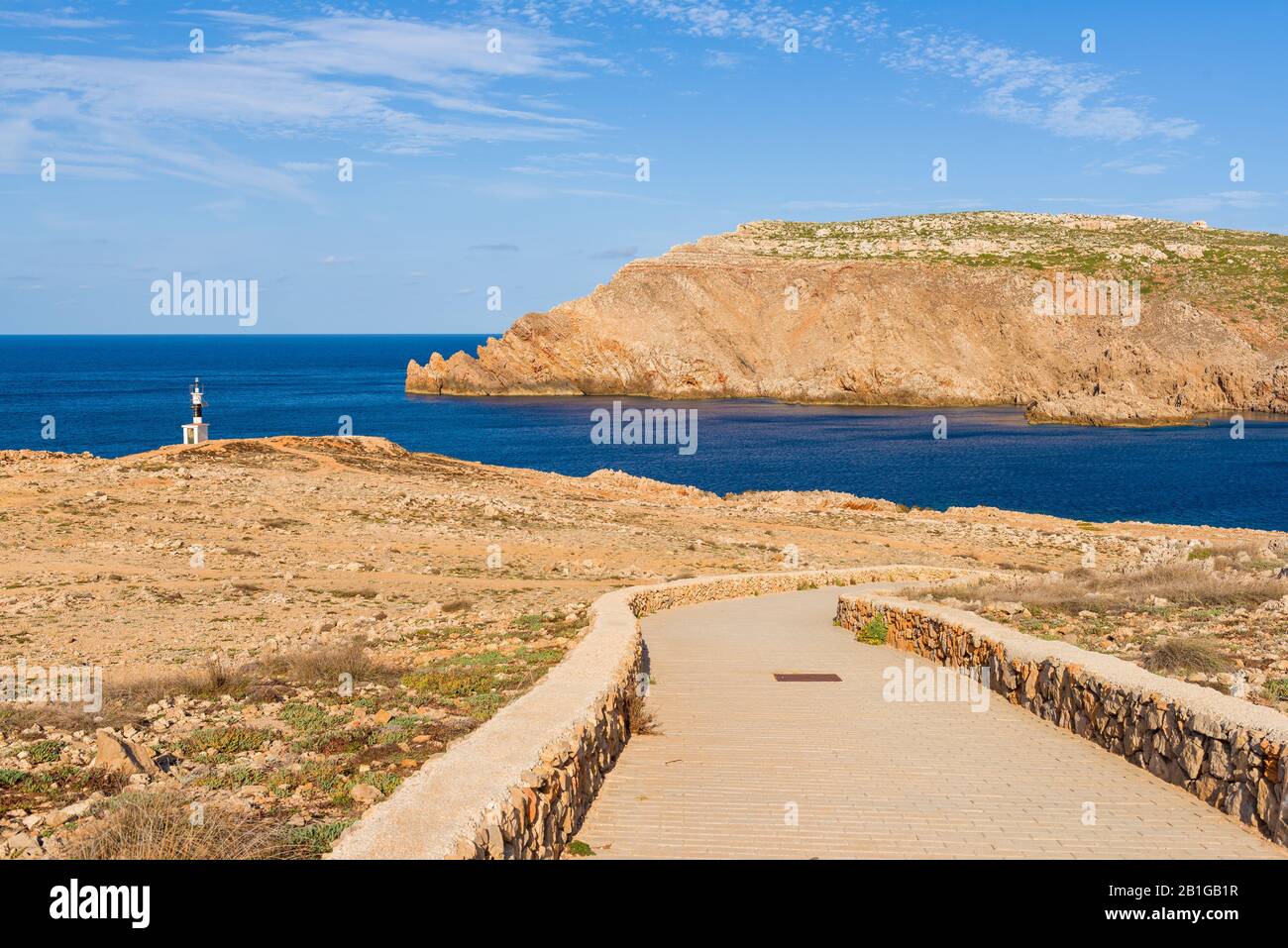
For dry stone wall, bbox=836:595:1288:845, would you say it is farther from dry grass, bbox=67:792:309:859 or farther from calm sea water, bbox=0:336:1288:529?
calm sea water, bbox=0:336:1288:529

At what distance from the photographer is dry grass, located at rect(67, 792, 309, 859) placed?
5969 millimetres

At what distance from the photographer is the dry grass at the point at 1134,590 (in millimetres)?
15828

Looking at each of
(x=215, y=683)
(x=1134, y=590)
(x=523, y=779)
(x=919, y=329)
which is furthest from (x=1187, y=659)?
(x=919, y=329)

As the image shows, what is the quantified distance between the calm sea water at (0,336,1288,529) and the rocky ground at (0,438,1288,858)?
15479mm

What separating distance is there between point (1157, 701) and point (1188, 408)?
11030 centimetres

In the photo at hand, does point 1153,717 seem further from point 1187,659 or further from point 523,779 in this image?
point 523,779

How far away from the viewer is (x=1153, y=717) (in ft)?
28.8

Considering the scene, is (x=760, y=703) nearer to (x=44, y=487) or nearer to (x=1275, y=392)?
(x=44, y=487)

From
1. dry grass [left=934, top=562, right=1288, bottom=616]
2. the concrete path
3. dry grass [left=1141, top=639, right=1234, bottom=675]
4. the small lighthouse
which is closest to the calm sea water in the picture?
the small lighthouse

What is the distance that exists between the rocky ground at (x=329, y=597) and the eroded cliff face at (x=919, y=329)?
75.7 meters

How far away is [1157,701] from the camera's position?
344 inches

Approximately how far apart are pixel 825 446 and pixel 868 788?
2925 inches

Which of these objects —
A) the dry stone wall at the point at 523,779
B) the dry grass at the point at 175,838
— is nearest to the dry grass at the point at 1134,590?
the dry stone wall at the point at 523,779
